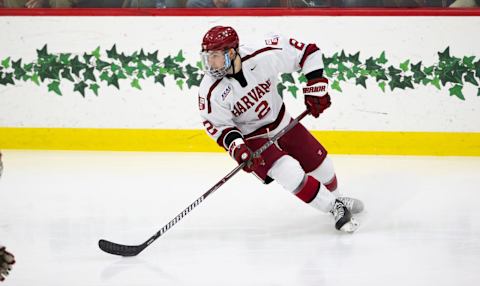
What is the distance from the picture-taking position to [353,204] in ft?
13.4

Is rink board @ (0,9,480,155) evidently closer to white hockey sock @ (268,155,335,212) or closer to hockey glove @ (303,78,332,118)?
hockey glove @ (303,78,332,118)

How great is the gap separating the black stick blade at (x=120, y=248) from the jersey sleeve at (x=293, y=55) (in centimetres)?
111

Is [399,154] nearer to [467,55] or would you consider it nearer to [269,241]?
[467,55]

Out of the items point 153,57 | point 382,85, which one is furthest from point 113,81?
point 382,85

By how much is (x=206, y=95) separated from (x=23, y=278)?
1166mm

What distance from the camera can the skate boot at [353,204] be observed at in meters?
4.01

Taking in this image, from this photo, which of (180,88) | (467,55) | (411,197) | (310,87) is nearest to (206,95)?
(310,87)

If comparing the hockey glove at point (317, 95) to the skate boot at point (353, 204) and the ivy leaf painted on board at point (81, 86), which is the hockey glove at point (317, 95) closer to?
the skate boot at point (353, 204)

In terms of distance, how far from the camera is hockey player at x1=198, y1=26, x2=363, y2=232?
3557 millimetres

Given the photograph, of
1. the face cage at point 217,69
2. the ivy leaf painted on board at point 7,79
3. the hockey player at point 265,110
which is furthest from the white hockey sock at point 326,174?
the ivy leaf painted on board at point 7,79

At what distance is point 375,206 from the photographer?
14.0 feet

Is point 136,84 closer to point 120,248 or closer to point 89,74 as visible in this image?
point 89,74

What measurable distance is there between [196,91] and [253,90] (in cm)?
184

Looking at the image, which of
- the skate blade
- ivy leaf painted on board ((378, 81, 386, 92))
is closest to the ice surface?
the skate blade
